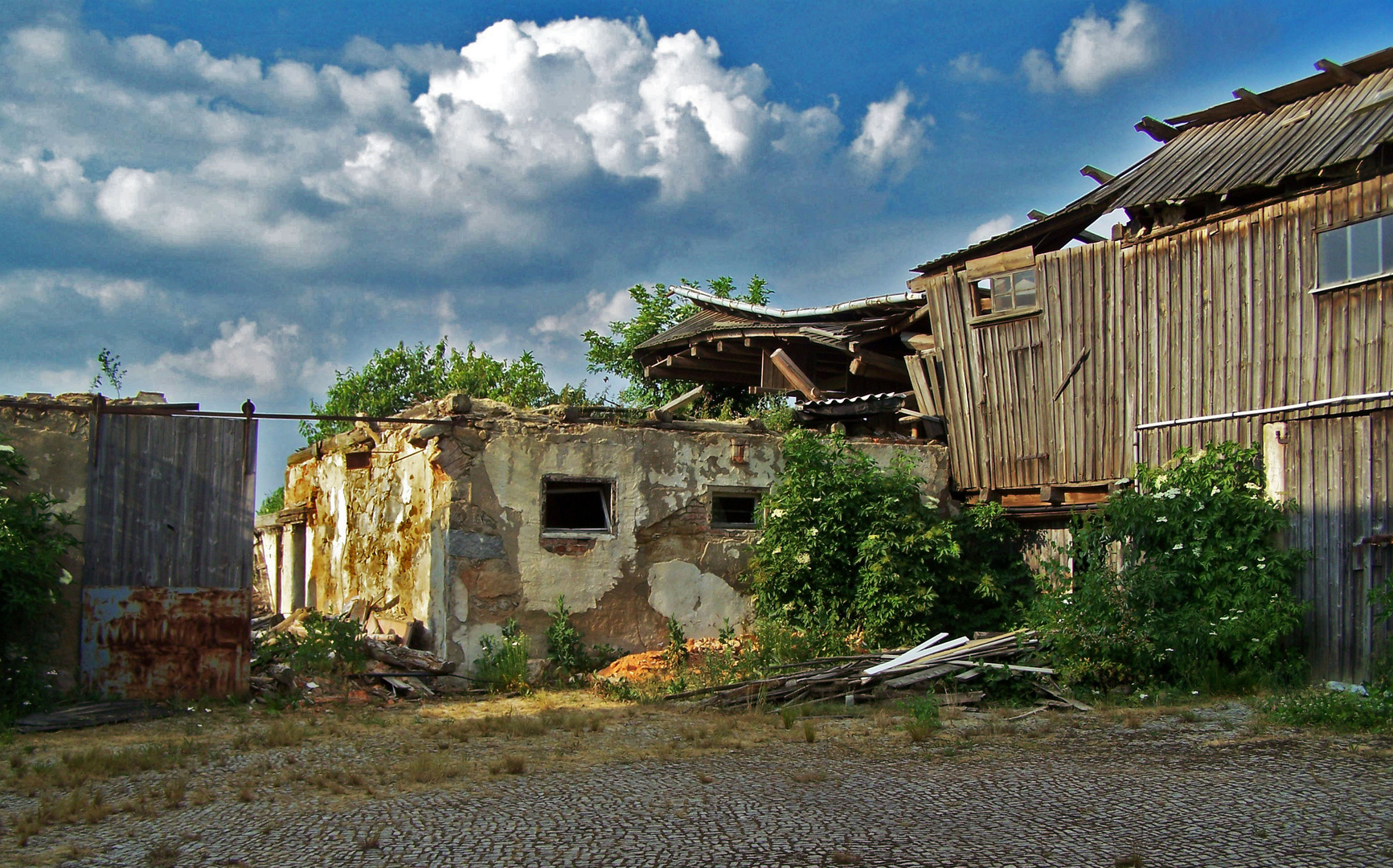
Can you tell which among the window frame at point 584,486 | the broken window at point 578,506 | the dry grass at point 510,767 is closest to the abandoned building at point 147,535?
the window frame at point 584,486

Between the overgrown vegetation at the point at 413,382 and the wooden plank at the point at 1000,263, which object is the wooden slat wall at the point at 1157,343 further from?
the overgrown vegetation at the point at 413,382

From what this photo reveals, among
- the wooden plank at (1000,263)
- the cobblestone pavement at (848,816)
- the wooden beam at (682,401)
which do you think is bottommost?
the cobblestone pavement at (848,816)

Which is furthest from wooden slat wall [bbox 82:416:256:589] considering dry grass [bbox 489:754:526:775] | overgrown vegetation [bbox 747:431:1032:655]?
overgrown vegetation [bbox 747:431:1032:655]

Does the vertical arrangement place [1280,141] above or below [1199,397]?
above

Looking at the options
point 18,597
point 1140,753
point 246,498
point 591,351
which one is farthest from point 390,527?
point 591,351

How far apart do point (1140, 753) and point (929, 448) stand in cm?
690

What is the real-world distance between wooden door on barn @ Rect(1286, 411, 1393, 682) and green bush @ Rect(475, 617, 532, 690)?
798 centimetres

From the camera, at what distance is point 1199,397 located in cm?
1121

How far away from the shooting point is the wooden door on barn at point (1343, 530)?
9.54 metres

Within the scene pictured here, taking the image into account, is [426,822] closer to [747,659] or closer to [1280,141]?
[747,659]

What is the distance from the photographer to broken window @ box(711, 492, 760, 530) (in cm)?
1247

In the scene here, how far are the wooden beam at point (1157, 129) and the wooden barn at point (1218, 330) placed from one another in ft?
0.11

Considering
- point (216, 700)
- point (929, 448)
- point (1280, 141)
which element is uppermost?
point (1280, 141)

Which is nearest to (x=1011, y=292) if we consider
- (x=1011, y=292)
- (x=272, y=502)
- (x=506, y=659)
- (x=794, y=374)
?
(x=1011, y=292)
